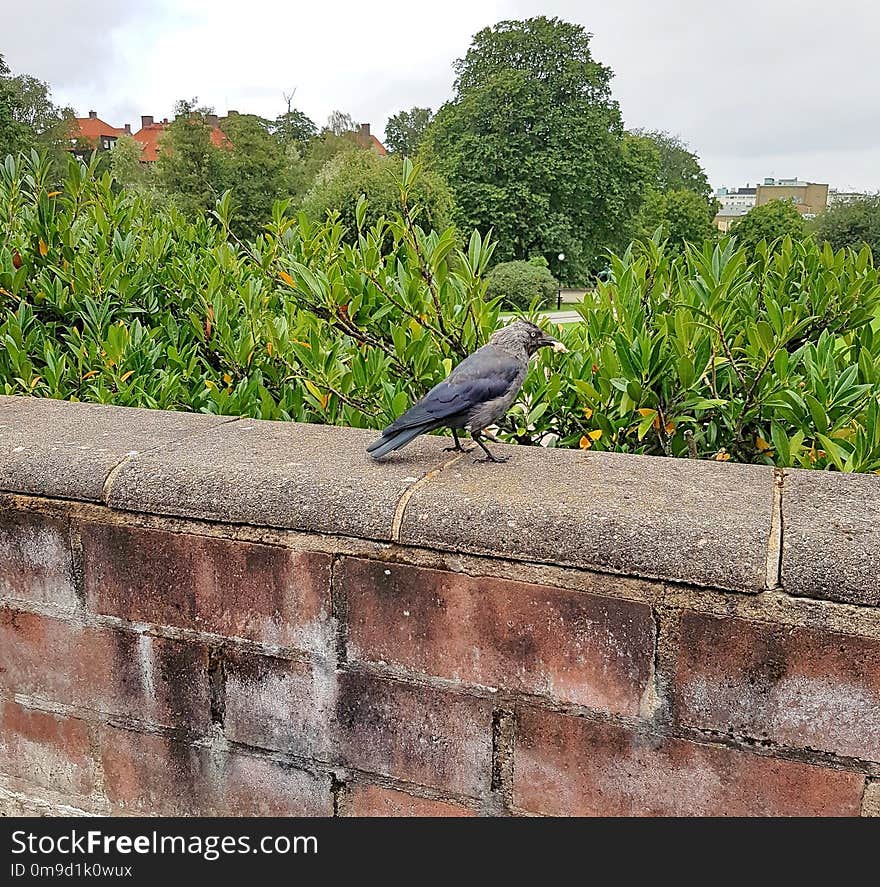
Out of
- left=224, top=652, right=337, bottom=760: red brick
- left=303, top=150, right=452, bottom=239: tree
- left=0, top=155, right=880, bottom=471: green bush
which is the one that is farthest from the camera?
left=303, top=150, right=452, bottom=239: tree

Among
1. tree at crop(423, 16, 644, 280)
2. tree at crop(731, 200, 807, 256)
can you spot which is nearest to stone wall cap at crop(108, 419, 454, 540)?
tree at crop(423, 16, 644, 280)

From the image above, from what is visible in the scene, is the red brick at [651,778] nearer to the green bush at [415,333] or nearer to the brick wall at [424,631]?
the brick wall at [424,631]

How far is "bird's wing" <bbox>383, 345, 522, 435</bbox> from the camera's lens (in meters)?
1.96

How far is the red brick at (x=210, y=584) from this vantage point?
6.02 ft

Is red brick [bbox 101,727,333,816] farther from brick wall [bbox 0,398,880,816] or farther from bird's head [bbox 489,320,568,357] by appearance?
bird's head [bbox 489,320,568,357]

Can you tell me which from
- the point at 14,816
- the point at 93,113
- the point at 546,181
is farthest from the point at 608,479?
the point at 93,113

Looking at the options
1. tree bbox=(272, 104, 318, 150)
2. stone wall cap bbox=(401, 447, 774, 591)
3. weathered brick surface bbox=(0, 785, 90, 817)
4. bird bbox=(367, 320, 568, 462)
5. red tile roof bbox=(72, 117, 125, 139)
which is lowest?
weathered brick surface bbox=(0, 785, 90, 817)

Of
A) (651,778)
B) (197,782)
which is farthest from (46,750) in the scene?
(651,778)

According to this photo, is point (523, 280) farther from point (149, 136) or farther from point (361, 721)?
point (149, 136)

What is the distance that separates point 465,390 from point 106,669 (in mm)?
1086

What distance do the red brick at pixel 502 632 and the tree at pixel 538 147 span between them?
139 feet

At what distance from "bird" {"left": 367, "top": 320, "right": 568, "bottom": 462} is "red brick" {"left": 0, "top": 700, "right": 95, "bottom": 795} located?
1045 mm

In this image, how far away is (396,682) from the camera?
182 centimetres

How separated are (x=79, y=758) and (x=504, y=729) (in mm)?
1120
